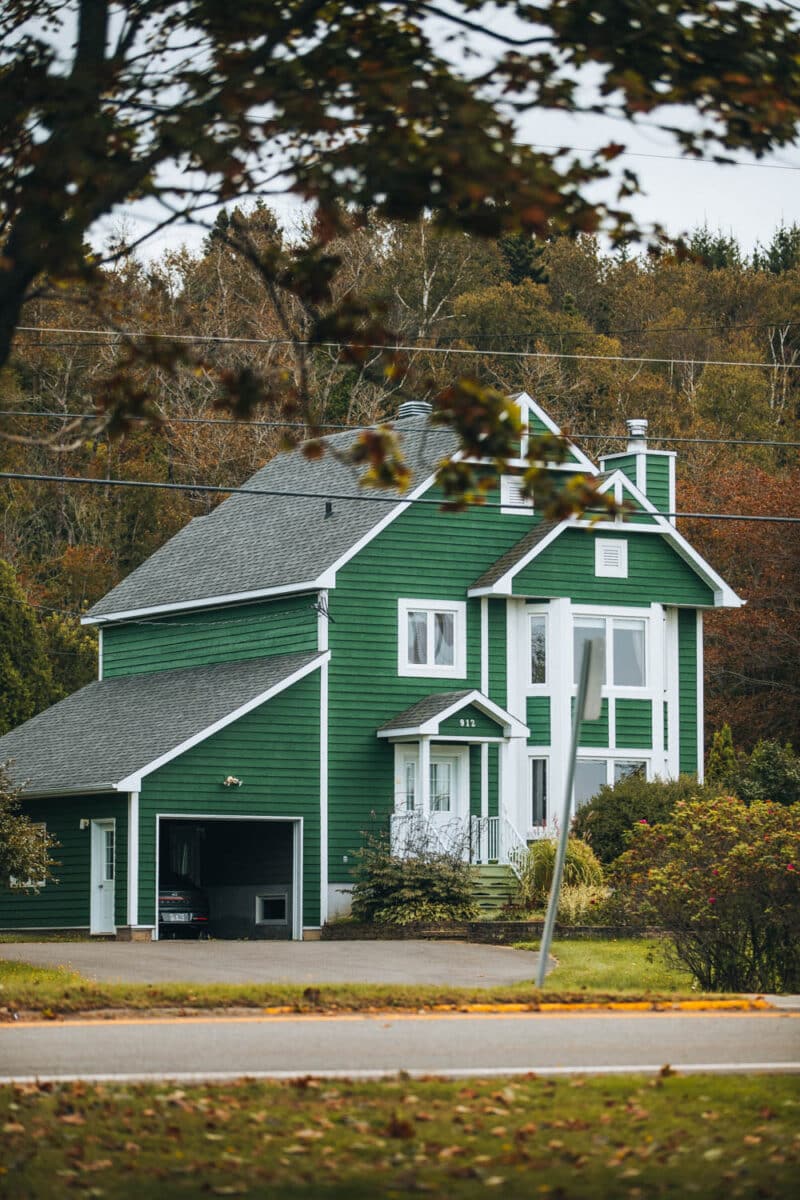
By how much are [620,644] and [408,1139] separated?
28.7 meters

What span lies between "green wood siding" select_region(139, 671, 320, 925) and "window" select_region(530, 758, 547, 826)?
14.1ft

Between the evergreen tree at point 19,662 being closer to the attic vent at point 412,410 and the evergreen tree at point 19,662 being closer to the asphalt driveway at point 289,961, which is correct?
the attic vent at point 412,410

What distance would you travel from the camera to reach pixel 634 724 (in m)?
37.3

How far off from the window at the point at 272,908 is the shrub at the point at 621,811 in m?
5.34

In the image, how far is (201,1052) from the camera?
42.0 feet

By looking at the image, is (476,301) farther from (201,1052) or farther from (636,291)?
(201,1052)

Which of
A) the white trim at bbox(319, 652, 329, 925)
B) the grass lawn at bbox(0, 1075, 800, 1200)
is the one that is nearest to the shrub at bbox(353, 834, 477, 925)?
the white trim at bbox(319, 652, 329, 925)

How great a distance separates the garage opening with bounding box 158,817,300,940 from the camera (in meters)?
34.7

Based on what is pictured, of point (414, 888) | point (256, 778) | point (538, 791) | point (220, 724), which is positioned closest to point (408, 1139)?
point (414, 888)

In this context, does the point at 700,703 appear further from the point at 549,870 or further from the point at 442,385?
the point at 442,385

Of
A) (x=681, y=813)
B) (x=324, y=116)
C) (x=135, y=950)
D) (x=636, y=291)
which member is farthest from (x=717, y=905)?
(x=636, y=291)

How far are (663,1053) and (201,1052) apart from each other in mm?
3009

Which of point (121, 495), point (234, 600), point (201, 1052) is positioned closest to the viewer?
point (201, 1052)

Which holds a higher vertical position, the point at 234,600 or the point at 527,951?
the point at 234,600
